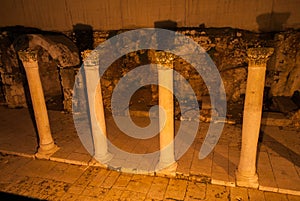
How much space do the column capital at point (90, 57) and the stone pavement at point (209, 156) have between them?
2.48 meters

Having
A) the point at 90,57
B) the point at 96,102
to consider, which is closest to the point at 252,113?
the point at 96,102

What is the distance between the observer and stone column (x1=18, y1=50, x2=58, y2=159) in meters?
5.45

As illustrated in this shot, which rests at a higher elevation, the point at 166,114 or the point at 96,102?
the point at 96,102

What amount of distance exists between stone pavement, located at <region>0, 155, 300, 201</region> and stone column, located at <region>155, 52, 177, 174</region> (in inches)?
13.6

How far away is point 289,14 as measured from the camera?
7086 millimetres

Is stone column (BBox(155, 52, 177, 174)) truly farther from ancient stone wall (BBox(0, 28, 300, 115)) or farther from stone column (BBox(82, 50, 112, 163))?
ancient stone wall (BBox(0, 28, 300, 115))

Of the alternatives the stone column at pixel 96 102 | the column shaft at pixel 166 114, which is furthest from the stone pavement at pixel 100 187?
the column shaft at pixel 166 114

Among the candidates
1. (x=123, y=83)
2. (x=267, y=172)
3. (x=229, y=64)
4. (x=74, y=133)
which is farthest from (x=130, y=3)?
(x=267, y=172)

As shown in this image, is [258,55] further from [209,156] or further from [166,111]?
[209,156]

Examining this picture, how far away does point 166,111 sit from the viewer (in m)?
4.93

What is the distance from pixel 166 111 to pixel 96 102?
5.58ft

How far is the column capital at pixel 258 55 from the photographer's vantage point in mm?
3998

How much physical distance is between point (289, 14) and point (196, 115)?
4.23 m

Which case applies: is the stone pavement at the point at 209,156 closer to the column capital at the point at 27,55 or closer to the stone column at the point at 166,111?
the stone column at the point at 166,111
